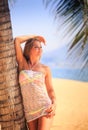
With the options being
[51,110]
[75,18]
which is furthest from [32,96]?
[75,18]

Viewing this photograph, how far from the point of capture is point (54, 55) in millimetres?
3355

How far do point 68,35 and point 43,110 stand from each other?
2.52ft

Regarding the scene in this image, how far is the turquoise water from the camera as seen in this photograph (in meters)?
3.29

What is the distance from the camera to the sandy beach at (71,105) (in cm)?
328

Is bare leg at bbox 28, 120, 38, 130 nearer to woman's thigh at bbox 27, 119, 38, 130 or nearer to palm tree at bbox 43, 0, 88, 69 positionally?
woman's thigh at bbox 27, 119, 38, 130

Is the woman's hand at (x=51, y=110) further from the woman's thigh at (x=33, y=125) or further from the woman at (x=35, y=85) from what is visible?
the woman's thigh at (x=33, y=125)

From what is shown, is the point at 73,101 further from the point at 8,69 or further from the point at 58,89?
the point at 8,69

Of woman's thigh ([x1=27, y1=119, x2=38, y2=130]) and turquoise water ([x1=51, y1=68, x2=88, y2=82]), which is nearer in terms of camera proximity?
woman's thigh ([x1=27, y1=119, x2=38, y2=130])

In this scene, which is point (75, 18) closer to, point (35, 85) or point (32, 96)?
point (35, 85)

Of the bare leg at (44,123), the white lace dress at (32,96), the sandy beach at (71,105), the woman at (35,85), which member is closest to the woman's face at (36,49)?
the woman at (35,85)

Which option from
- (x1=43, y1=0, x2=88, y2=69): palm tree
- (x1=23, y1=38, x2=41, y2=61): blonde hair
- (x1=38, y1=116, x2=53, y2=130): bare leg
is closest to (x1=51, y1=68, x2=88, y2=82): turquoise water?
(x1=43, y1=0, x2=88, y2=69): palm tree

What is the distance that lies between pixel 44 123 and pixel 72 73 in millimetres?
562

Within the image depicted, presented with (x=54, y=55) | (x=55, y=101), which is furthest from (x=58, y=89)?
(x=54, y=55)

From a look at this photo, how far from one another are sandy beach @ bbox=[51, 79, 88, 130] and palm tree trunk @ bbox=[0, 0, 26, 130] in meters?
0.43
